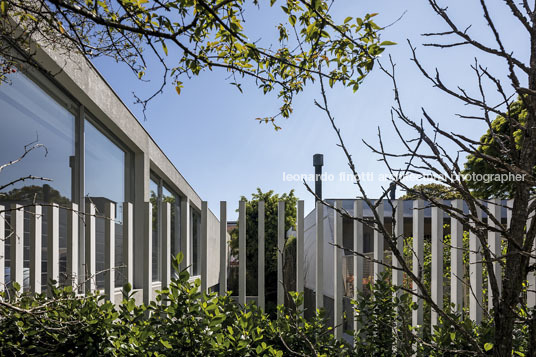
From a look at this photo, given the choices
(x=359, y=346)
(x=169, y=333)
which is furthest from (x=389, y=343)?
(x=169, y=333)

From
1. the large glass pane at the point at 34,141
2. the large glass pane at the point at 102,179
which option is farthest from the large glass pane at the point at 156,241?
the large glass pane at the point at 34,141

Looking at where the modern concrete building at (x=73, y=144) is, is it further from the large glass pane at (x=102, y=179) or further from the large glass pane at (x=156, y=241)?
the large glass pane at (x=156, y=241)

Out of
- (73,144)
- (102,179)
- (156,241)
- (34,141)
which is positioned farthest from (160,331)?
(156,241)

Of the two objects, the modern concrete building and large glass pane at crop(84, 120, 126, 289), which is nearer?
the modern concrete building

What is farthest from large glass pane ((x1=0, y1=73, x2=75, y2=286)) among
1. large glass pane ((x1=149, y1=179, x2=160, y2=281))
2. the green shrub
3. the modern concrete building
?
large glass pane ((x1=149, y1=179, x2=160, y2=281))

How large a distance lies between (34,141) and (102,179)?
1.59m

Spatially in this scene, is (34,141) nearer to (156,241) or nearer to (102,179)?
(102,179)

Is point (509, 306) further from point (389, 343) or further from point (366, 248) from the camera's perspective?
point (366, 248)

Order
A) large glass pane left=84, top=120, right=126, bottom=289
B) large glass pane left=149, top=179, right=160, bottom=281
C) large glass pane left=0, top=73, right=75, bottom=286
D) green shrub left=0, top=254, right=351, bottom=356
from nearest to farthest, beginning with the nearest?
green shrub left=0, top=254, right=351, bottom=356 < large glass pane left=0, top=73, right=75, bottom=286 < large glass pane left=84, top=120, right=126, bottom=289 < large glass pane left=149, top=179, right=160, bottom=281

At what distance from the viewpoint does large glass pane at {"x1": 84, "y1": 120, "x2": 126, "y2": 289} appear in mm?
5164

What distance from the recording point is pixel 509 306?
122 centimetres

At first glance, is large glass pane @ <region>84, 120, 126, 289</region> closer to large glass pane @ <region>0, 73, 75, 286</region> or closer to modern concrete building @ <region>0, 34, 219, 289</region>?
modern concrete building @ <region>0, 34, 219, 289</region>

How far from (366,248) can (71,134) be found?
11980 millimetres

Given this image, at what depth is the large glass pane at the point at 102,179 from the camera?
16.9 ft
